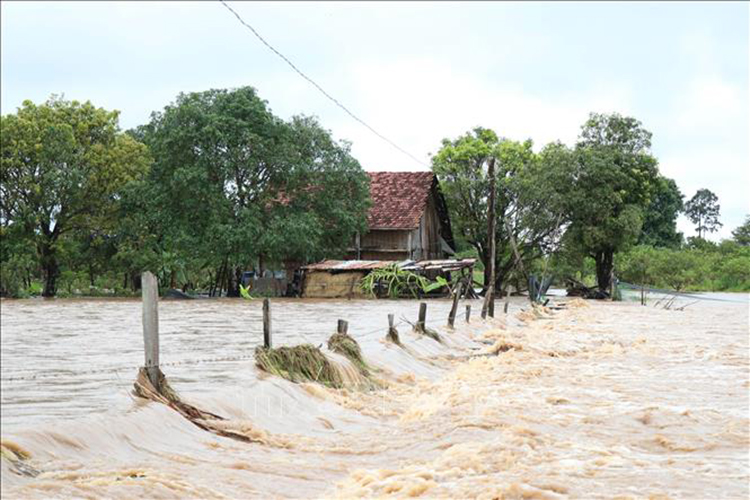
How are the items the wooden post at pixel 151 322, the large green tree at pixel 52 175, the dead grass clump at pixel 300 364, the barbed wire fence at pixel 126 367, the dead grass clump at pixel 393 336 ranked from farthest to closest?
the dead grass clump at pixel 393 336 < the dead grass clump at pixel 300 364 < the wooden post at pixel 151 322 < the large green tree at pixel 52 175 < the barbed wire fence at pixel 126 367

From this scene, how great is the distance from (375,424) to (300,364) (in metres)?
1.63

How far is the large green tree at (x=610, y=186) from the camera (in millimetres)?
37719

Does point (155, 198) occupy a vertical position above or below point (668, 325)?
above

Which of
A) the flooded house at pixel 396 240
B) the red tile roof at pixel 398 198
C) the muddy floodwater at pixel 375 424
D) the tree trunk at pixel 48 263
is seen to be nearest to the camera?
the tree trunk at pixel 48 263

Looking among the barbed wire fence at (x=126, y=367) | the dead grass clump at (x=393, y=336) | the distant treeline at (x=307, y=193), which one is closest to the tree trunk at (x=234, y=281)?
the distant treeline at (x=307, y=193)

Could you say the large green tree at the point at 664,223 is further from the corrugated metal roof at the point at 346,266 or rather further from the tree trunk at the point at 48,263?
the tree trunk at the point at 48,263

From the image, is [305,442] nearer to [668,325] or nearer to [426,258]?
[668,325]

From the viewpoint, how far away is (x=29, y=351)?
395 centimetres

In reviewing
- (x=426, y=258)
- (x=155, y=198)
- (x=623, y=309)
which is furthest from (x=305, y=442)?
→ (x=426, y=258)

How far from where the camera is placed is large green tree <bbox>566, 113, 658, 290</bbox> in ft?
124

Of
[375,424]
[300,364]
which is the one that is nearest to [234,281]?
[300,364]

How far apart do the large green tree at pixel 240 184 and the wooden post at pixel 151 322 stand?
79.2ft

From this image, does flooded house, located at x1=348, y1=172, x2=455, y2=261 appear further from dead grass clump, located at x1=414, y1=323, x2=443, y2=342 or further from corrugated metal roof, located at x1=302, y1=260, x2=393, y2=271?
dead grass clump, located at x1=414, y1=323, x2=443, y2=342

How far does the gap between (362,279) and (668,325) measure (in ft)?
43.2
